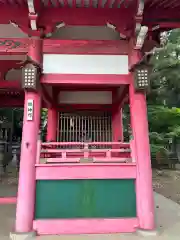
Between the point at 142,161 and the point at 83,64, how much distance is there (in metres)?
2.30

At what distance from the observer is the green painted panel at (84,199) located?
13.9 ft

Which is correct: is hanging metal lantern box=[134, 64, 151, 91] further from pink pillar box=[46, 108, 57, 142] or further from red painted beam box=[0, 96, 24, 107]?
red painted beam box=[0, 96, 24, 107]

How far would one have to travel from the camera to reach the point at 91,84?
4.68m

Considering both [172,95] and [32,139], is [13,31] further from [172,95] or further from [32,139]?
[172,95]

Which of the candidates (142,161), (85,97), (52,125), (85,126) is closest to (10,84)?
(52,125)

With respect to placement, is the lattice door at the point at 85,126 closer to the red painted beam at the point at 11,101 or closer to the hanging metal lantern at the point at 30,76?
the red painted beam at the point at 11,101

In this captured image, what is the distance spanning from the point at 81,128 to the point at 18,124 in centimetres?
1378

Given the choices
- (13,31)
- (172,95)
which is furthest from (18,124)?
(13,31)

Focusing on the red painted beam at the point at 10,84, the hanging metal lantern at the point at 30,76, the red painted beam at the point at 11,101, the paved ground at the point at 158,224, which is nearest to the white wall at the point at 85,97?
the red painted beam at the point at 10,84

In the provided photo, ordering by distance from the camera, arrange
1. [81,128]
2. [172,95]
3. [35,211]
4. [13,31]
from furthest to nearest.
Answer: [172,95] < [81,128] < [13,31] < [35,211]

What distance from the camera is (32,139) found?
435 cm

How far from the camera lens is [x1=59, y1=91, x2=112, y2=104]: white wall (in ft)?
24.6

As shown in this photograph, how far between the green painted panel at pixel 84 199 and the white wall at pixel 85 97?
144 inches

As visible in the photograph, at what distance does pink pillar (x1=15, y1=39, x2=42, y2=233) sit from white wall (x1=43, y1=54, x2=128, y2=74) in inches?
10.8
